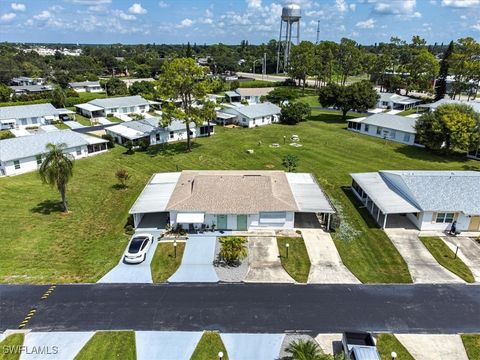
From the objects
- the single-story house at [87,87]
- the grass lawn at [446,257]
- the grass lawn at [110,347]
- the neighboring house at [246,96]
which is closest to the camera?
the grass lawn at [110,347]

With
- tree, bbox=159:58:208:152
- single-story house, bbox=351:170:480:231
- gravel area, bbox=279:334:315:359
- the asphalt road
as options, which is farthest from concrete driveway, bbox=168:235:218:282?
tree, bbox=159:58:208:152

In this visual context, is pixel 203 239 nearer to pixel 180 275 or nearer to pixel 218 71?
pixel 180 275

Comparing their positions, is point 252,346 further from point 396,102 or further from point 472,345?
point 396,102

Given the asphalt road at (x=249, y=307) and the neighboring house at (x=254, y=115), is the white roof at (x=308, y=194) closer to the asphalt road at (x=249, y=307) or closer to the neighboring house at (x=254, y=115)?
the asphalt road at (x=249, y=307)

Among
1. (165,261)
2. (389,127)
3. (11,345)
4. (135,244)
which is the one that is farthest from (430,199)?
(11,345)

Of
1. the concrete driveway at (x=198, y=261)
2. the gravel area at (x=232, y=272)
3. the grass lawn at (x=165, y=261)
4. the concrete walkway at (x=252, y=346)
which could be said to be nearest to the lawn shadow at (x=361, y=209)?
the gravel area at (x=232, y=272)

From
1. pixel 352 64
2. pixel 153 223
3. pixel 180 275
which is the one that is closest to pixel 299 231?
pixel 180 275

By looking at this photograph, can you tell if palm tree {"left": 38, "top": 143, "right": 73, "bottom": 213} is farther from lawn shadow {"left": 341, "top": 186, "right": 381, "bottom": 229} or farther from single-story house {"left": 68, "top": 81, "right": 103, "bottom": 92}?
single-story house {"left": 68, "top": 81, "right": 103, "bottom": 92}
